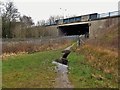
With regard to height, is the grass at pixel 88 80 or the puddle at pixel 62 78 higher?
the puddle at pixel 62 78

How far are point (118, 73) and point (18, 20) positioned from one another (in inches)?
2414

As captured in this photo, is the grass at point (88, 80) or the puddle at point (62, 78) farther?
the grass at point (88, 80)

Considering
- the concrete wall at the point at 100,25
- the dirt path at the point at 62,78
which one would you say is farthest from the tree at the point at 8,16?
the dirt path at the point at 62,78

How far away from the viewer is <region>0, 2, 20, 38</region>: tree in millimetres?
73250

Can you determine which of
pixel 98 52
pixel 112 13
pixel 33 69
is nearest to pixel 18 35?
pixel 112 13

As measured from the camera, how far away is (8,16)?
255ft

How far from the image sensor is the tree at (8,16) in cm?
7325

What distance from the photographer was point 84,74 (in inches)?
760

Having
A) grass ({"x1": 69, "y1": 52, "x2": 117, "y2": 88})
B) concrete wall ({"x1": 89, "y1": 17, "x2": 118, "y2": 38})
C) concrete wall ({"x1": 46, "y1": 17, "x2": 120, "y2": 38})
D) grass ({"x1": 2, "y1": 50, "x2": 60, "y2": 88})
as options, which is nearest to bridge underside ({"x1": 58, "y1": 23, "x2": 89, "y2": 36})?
concrete wall ({"x1": 46, "y1": 17, "x2": 120, "y2": 38})

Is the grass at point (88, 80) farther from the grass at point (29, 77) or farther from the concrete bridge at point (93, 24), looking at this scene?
the concrete bridge at point (93, 24)

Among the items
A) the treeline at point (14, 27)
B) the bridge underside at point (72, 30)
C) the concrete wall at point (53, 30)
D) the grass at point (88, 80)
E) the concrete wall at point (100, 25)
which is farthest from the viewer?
the bridge underside at point (72, 30)

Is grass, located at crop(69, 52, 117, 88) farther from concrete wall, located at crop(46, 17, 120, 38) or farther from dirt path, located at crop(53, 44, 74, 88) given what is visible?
concrete wall, located at crop(46, 17, 120, 38)

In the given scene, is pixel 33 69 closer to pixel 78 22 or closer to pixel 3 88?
pixel 3 88

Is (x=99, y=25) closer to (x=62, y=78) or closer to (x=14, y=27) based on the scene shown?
(x=14, y=27)
